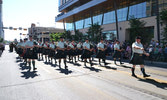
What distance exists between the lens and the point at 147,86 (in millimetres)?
5918

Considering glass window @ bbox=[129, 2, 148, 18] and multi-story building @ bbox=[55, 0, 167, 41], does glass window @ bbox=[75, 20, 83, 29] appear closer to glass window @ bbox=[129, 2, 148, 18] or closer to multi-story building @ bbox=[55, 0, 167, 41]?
multi-story building @ bbox=[55, 0, 167, 41]

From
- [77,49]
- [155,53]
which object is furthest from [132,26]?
[77,49]

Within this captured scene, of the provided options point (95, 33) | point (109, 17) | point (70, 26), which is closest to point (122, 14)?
point (109, 17)

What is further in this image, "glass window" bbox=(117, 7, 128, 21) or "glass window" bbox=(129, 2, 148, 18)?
"glass window" bbox=(117, 7, 128, 21)

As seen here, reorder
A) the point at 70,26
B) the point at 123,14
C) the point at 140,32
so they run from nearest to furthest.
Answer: the point at 140,32
the point at 123,14
the point at 70,26

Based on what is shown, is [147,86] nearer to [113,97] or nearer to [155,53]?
[113,97]

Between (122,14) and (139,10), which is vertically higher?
(122,14)

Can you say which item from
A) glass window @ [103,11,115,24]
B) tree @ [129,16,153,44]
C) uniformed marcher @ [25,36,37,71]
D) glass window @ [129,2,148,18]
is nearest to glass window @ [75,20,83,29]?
Result: glass window @ [103,11,115,24]

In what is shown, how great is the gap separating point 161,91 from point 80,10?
116 ft

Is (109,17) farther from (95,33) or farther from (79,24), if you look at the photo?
(79,24)

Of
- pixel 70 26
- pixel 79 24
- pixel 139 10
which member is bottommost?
pixel 139 10

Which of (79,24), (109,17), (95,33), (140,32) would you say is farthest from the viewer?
(79,24)

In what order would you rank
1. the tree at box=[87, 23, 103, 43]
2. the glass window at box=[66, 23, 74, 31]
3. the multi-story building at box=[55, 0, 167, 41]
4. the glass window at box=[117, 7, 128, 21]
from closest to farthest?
1. the multi-story building at box=[55, 0, 167, 41]
2. the tree at box=[87, 23, 103, 43]
3. the glass window at box=[117, 7, 128, 21]
4. the glass window at box=[66, 23, 74, 31]

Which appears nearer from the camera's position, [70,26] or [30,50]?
[30,50]
